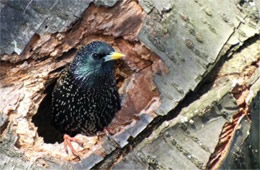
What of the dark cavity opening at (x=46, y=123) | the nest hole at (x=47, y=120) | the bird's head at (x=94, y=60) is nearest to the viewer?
the bird's head at (x=94, y=60)

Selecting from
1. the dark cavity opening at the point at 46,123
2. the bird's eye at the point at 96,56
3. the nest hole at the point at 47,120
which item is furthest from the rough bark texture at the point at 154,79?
the dark cavity opening at the point at 46,123

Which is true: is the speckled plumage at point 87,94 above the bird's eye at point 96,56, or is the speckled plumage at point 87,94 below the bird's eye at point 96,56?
below

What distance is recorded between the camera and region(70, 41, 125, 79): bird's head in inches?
148

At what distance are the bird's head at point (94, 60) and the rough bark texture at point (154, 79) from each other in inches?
3.3

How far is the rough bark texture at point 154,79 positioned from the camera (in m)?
3.27

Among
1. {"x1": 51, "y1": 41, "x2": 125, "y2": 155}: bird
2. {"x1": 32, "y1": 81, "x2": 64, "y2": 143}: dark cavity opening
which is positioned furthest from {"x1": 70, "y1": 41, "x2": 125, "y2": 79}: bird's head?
{"x1": 32, "y1": 81, "x2": 64, "y2": 143}: dark cavity opening

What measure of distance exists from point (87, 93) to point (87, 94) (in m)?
0.01

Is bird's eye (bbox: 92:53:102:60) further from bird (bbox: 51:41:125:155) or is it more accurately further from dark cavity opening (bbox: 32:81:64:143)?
dark cavity opening (bbox: 32:81:64:143)

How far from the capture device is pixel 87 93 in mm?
4379

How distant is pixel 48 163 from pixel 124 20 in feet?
3.08

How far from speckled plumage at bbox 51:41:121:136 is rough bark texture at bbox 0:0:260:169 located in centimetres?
27

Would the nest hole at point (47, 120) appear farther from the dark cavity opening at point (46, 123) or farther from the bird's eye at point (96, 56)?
the bird's eye at point (96, 56)

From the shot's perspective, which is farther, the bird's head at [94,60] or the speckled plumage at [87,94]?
the speckled plumage at [87,94]

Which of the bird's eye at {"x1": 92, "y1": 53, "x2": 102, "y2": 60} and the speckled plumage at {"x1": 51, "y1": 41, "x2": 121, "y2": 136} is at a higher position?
the bird's eye at {"x1": 92, "y1": 53, "x2": 102, "y2": 60}
